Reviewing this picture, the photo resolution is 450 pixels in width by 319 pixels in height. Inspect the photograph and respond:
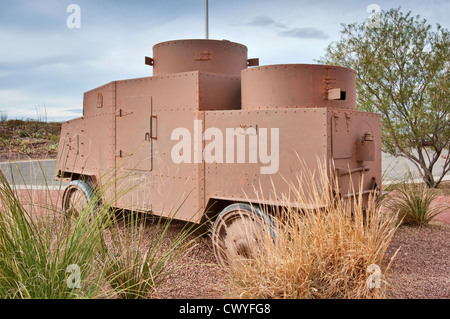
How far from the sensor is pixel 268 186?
443 cm

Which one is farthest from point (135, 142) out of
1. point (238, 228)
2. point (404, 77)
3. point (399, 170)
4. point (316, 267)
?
point (399, 170)

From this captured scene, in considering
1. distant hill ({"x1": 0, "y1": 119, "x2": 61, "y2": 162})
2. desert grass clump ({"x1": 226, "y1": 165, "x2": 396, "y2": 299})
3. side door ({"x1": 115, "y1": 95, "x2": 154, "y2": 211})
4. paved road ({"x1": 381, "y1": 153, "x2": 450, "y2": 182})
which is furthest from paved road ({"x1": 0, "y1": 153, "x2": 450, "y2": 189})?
distant hill ({"x1": 0, "y1": 119, "x2": 61, "y2": 162})

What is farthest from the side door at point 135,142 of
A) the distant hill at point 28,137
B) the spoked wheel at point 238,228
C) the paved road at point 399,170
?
the distant hill at point 28,137

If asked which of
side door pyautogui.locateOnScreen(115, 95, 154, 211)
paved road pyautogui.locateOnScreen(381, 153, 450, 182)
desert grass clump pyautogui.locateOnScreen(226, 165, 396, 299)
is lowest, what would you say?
desert grass clump pyautogui.locateOnScreen(226, 165, 396, 299)

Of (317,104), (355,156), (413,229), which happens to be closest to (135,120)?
(317,104)

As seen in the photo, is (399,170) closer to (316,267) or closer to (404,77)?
(404,77)

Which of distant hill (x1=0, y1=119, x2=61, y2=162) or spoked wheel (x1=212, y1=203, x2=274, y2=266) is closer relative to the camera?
spoked wheel (x1=212, y1=203, x2=274, y2=266)

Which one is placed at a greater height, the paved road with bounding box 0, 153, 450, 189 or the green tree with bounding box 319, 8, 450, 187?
the green tree with bounding box 319, 8, 450, 187

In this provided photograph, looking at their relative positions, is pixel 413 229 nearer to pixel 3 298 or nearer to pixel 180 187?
pixel 180 187

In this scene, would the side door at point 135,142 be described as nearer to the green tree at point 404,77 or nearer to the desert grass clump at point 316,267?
the desert grass clump at point 316,267

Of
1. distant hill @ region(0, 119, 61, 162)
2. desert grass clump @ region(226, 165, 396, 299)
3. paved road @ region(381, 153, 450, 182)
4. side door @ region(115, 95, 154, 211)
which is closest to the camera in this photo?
desert grass clump @ region(226, 165, 396, 299)

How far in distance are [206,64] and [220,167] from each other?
6.04 feet

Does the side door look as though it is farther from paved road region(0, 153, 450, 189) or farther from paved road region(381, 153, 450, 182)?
paved road region(381, 153, 450, 182)

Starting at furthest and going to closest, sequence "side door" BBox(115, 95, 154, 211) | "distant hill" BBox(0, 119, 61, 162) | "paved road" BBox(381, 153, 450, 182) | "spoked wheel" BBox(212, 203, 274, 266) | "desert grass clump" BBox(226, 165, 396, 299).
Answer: "distant hill" BBox(0, 119, 61, 162), "paved road" BBox(381, 153, 450, 182), "side door" BBox(115, 95, 154, 211), "spoked wheel" BBox(212, 203, 274, 266), "desert grass clump" BBox(226, 165, 396, 299)
